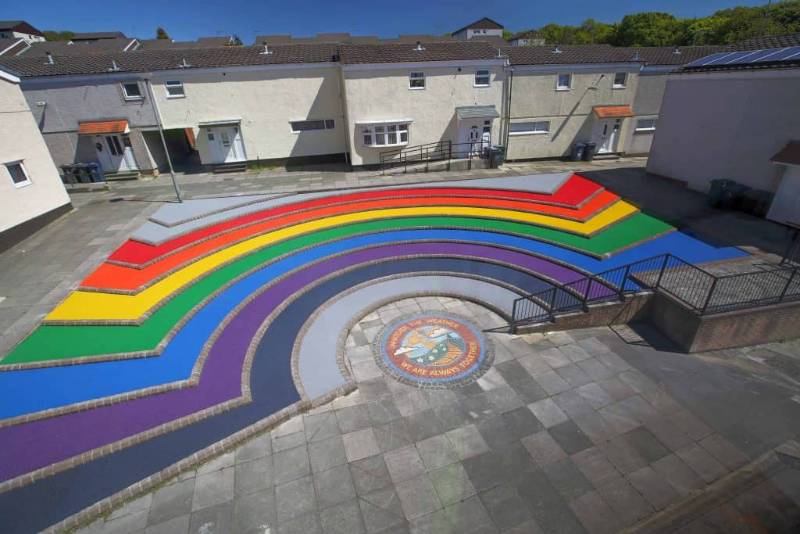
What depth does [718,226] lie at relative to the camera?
1479 centimetres

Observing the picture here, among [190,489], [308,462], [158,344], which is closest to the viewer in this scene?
[190,489]

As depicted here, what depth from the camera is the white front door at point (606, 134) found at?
87.4ft

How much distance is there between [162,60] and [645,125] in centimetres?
3349

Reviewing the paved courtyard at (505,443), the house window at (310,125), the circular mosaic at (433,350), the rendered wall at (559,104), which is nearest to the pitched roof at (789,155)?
the paved courtyard at (505,443)

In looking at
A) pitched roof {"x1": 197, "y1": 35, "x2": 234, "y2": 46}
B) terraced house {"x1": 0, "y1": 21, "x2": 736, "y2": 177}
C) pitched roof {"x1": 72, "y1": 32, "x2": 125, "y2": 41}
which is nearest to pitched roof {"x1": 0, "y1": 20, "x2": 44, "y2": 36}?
pitched roof {"x1": 72, "y1": 32, "x2": 125, "y2": 41}

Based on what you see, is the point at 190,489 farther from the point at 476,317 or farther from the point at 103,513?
the point at 476,317

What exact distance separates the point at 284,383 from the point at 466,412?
165 inches

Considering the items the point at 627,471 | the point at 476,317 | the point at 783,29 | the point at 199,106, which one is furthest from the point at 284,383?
the point at 783,29

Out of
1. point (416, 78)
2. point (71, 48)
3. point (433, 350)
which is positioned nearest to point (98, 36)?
point (71, 48)

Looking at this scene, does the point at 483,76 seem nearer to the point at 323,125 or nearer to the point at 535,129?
the point at 535,129

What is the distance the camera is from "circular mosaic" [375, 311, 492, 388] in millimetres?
9250

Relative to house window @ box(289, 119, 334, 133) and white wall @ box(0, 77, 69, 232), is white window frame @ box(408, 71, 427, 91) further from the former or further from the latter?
white wall @ box(0, 77, 69, 232)

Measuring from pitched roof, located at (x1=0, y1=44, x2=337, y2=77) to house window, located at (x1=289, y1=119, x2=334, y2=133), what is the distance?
3.54 meters

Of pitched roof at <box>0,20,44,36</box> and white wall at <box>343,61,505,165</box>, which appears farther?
pitched roof at <box>0,20,44,36</box>
